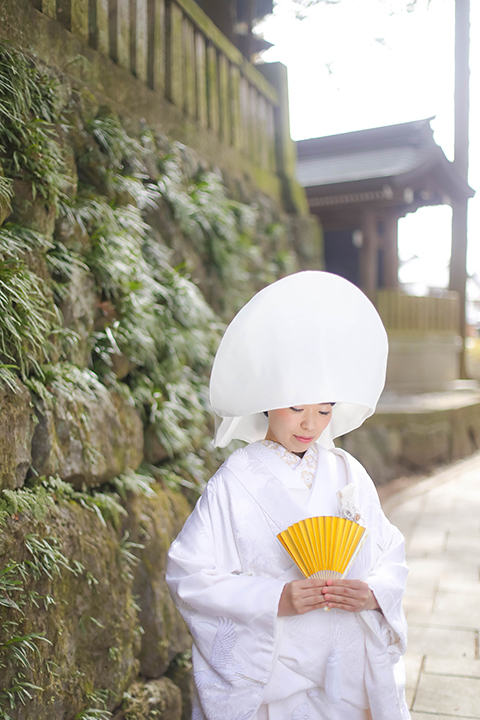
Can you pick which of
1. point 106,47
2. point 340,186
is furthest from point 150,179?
point 340,186

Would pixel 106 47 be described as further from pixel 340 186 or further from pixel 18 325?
pixel 340 186

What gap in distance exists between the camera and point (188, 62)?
5.11 metres

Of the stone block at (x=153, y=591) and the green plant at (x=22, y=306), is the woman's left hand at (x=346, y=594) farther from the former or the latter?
the stone block at (x=153, y=591)

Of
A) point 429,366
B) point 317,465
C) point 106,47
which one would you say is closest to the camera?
point 317,465

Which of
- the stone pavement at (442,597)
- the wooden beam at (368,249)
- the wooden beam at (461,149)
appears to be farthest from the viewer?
the wooden beam at (461,149)

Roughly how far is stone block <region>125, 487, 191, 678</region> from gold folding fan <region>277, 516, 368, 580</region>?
61.3 inches

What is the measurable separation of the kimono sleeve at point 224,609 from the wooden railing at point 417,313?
9811 millimetres

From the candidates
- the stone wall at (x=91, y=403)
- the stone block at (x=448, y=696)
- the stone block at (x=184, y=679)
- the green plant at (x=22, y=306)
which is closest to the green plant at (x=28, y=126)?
the stone wall at (x=91, y=403)

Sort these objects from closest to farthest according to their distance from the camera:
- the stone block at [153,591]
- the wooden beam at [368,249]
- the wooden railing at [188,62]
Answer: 1. the stone block at [153,591]
2. the wooden railing at [188,62]
3. the wooden beam at [368,249]

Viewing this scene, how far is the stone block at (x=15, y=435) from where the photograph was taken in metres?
2.29

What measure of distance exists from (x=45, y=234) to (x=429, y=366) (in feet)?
33.8

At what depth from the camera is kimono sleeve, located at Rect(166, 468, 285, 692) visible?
5.79 feet

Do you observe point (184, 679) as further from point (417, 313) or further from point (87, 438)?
point (417, 313)

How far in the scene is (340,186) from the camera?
1123 cm
